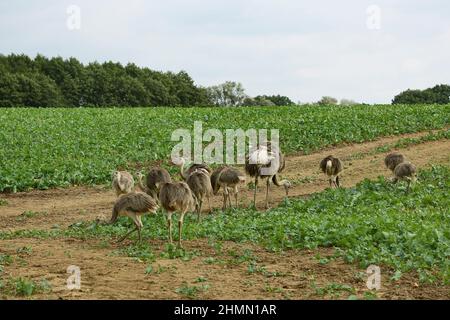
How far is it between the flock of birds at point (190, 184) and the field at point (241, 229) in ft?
1.72

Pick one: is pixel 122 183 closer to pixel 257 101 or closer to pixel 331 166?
pixel 331 166

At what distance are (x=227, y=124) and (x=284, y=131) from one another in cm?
386

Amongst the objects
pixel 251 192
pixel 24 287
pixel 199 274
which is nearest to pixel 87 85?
pixel 251 192

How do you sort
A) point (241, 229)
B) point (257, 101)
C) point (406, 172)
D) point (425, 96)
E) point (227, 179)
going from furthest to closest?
point (257, 101) → point (425, 96) → point (406, 172) → point (227, 179) → point (241, 229)

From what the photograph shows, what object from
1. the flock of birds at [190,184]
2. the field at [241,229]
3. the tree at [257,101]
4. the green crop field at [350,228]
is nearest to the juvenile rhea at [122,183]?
the flock of birds at [190,184]

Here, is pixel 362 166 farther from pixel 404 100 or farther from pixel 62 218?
pixel 404 100

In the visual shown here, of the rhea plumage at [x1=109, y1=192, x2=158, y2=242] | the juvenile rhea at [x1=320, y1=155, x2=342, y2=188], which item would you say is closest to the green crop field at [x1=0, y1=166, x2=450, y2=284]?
the rhea plumage at [x1=109, y1=192, x2=158, y2=242]

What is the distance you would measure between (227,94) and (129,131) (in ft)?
150

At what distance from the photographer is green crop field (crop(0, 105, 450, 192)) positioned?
24.3 meters

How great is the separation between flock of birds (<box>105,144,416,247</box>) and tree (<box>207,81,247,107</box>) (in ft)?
169

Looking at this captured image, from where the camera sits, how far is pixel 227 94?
7712 centimetres

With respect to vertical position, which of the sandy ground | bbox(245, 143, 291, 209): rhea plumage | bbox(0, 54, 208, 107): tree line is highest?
bbox(0, 54, 208, 107): tree line

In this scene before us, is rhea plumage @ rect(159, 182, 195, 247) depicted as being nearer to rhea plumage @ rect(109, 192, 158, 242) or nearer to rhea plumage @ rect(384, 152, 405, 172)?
rhea plumage @ rect(109, 192, 158, 242)

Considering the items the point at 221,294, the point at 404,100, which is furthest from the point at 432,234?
the point at 404,100
